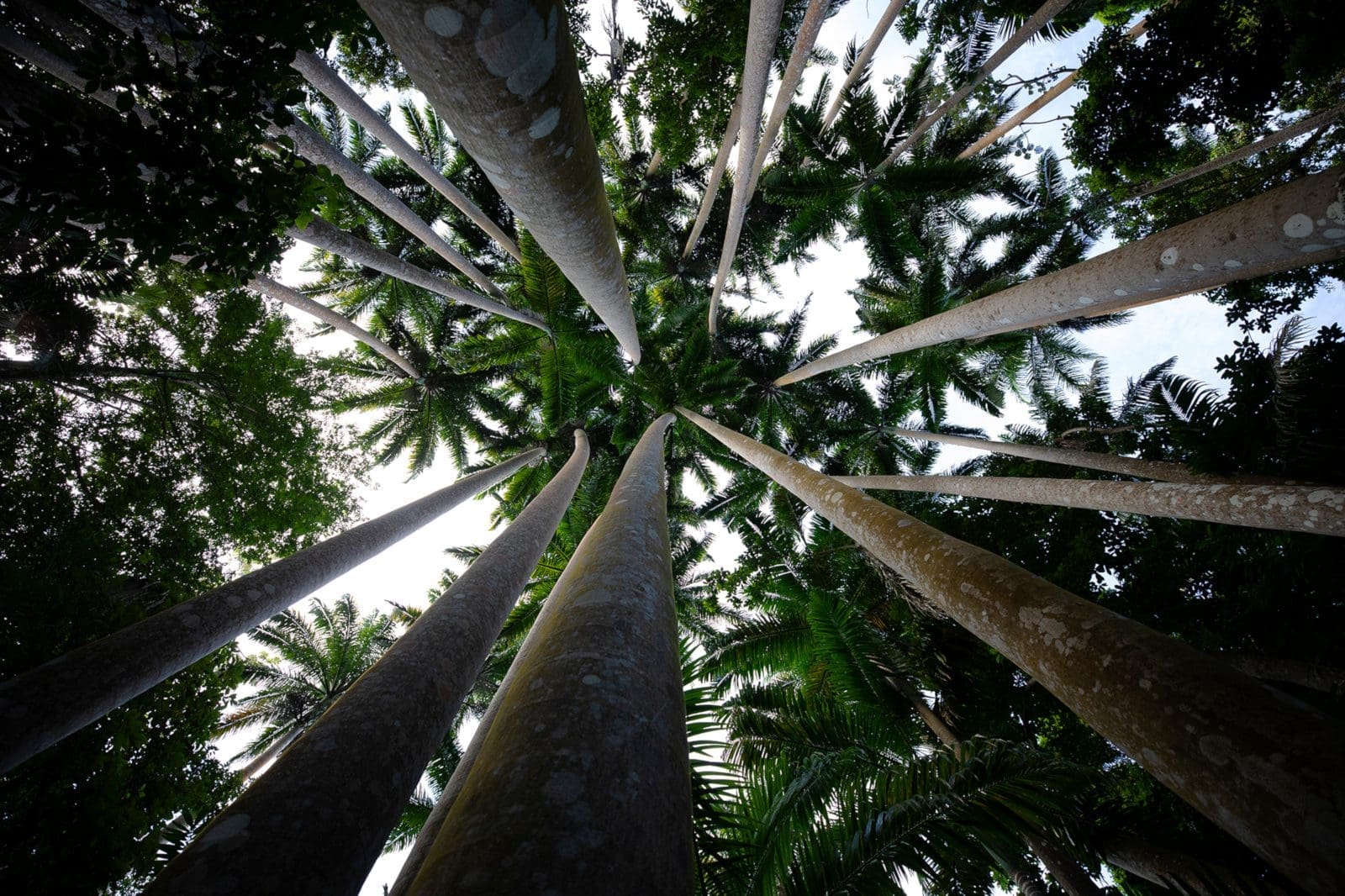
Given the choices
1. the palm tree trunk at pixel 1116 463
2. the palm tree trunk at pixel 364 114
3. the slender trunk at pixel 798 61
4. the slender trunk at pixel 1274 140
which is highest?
the palm tree trunk at pixel 364 114

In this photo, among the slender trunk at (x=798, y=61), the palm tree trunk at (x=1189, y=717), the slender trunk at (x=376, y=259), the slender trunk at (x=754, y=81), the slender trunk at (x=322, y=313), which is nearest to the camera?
the palm tree trunk at (x=1189, y=717)

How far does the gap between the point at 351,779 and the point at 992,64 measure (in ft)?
46.3

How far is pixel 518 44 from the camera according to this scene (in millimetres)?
1729

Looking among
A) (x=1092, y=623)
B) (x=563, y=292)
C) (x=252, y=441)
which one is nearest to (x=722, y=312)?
(x=563, y=292)

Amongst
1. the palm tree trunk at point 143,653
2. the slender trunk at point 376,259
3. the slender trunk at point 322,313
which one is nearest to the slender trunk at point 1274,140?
the slender trunk at point 376,259

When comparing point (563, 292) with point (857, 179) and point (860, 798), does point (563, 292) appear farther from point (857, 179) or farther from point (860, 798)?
point (860, 798)

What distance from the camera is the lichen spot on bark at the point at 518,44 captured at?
1641mm

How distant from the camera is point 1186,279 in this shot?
2875 millimetres

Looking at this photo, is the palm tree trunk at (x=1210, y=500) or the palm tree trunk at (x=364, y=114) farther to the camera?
the palm tree trunk at (x=364, y=114)

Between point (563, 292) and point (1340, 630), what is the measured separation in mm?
12072

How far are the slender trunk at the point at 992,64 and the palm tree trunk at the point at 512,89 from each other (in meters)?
11.0

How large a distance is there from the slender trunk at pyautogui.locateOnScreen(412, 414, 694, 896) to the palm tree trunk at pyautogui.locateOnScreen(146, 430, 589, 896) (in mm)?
762

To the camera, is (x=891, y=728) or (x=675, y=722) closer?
(x=675, y=722)

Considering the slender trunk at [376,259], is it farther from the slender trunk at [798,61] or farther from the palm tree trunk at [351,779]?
the slender trunk at [798,61]
